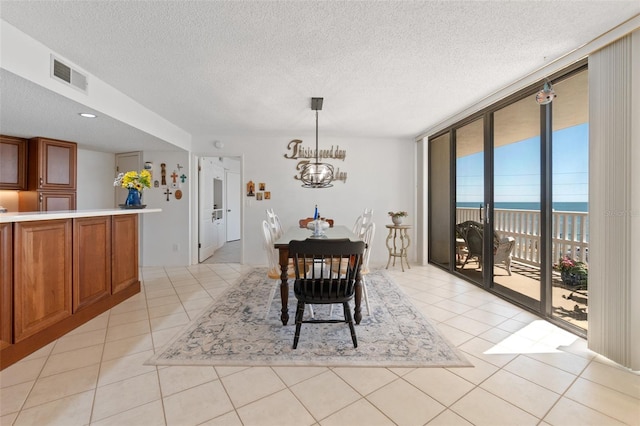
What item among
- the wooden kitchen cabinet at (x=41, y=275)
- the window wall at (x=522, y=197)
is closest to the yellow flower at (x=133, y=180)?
the wooden kitchen cabinet at (x=41, y=275)

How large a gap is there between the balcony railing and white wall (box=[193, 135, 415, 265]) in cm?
134

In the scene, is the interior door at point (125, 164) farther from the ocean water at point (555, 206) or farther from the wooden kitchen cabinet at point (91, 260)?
the ocean water at point (555, 206)

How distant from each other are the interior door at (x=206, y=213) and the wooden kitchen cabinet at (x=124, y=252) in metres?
1.69

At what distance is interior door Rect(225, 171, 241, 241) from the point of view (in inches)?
295

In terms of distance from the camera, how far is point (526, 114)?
2.85 m

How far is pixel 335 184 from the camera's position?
494 cm

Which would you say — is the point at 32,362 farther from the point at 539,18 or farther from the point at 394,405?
the point at 539,18

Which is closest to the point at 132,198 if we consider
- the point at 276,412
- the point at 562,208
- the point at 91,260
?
the point at 91,260

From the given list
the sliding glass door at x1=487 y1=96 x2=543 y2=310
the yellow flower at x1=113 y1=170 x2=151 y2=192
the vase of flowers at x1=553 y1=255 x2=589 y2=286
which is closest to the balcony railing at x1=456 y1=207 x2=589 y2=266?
the sliding glass door at x1=487 y1=96 x2=543 y2=310

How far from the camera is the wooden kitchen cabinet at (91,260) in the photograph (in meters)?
2.36

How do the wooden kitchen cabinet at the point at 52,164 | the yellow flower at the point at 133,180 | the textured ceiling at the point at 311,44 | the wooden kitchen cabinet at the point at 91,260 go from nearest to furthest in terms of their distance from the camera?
1. the textured ceiling at the point at 311,44
2. the wooden kitchen cabinet at the point at 91,260
3. the yellow flower at the point at 133,180
4. the wooden kitchen cabinet at the point at 52,164

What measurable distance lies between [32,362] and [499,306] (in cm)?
402

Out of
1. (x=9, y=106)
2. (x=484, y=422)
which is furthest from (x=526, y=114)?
(x=9, y=106)

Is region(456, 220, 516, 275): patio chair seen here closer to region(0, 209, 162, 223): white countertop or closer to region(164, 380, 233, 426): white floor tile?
region(164, 380, 233, 426): white floor tile
